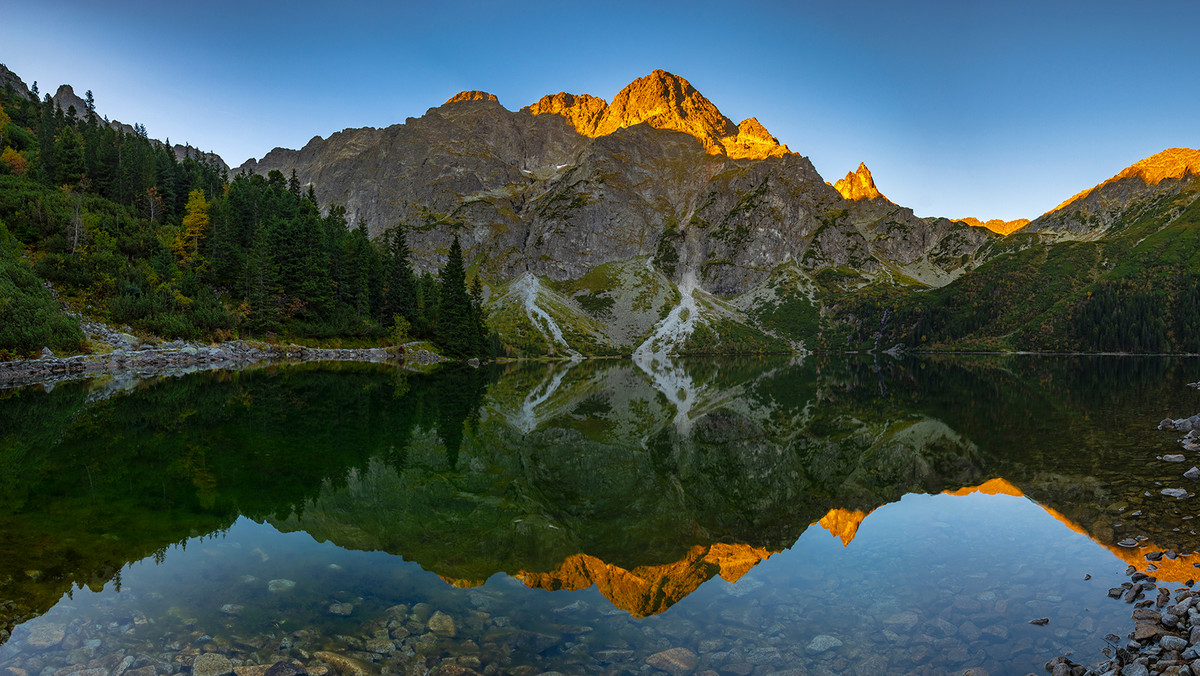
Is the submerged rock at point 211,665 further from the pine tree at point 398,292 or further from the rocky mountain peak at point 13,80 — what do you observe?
the rocky mountain peak at point 13,80

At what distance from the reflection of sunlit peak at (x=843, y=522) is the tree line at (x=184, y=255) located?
256 ft

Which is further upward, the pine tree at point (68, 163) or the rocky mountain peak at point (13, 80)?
the rocky mountain peak at point (13, 80)

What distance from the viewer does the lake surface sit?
9.70 metres

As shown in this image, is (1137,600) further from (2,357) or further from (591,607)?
(2,357)

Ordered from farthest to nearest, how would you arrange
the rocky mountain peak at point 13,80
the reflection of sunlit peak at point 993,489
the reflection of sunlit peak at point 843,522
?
1. the rocky mountain peak at point 13,80
2. the reflection of sunlit peak at point 993,489
3. the reflection of sunlit peak at point 843,522

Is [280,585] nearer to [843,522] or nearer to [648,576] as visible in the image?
[648,576]

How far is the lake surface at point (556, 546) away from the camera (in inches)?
382

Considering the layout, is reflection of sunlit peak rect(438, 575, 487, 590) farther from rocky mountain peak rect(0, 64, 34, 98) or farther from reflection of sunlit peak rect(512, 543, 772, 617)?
rocky mountain peak rect(0, 64, 34, 98)

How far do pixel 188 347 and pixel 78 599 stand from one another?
84.1 meters

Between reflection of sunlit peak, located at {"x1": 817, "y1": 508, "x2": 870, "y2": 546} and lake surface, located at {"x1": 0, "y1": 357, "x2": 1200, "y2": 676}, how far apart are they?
122 millimetres

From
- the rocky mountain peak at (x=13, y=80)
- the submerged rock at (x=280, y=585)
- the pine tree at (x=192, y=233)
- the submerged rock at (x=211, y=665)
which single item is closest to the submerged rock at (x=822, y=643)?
the submerged rock at (x=211, y=665)

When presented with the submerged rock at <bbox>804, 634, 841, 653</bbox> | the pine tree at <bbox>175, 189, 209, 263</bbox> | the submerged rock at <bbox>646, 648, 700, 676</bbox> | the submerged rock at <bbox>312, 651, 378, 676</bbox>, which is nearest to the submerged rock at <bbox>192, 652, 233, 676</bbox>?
the submerged rock at <bbox>312, 651, 378, 676</bbox>

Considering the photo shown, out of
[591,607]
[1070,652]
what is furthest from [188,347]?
[1070,652]

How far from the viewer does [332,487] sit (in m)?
19.0
